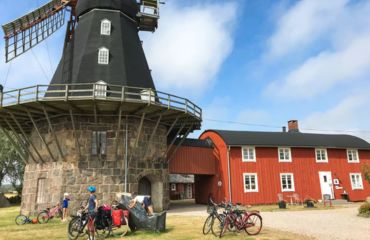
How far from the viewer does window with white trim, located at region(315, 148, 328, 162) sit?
89.9 ft

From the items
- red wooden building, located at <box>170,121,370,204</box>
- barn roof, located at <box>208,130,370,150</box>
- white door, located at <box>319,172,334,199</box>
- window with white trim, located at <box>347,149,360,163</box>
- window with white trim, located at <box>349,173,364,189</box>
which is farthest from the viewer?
window with white trim, located at <box>347,149,360,163</box>

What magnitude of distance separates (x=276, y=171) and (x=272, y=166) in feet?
1.76

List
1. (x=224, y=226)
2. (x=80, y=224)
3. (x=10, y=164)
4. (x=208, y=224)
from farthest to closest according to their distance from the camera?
(x=10, y=164)
(x=208, y=224)
(x=224, y=226)
(x=80, y=224)

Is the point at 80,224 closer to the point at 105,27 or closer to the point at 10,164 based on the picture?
the point at 105,27

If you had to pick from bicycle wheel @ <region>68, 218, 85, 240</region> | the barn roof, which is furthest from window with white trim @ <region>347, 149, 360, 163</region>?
bicycle wheel @ <region>68, 218, 85, 240</region>

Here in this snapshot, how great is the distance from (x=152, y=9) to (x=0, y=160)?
2580cm

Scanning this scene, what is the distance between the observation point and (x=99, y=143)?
18.2 meters

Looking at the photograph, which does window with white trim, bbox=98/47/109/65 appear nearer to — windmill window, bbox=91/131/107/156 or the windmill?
the windmill

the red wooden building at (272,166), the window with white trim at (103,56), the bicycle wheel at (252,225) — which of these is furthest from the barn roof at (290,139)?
the bicycle wheel at (252,225)

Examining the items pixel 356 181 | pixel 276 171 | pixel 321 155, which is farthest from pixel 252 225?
pixel 356 181

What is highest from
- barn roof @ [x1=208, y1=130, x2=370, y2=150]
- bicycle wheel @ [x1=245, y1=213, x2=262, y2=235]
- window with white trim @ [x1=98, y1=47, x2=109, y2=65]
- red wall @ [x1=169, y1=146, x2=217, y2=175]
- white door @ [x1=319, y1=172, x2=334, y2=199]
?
window with white trim @ [x1=98, y1=47, x2=109, y2=65]

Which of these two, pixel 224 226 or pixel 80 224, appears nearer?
pixel 80 224

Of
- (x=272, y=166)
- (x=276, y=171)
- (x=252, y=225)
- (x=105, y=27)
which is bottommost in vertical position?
(x=252, y=225)

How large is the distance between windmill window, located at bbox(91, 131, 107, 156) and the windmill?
0.06 m
